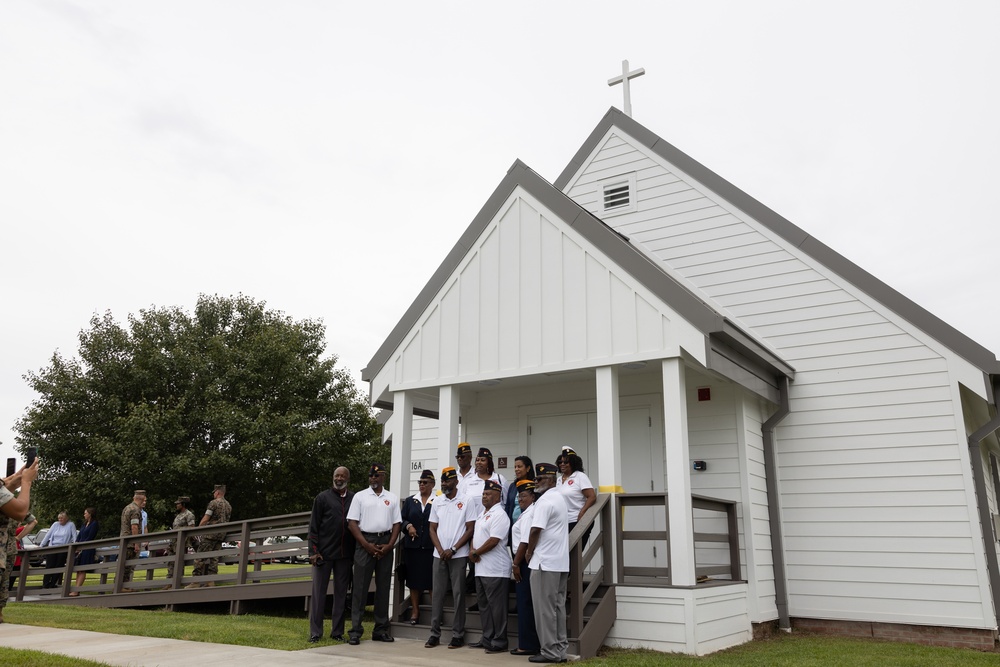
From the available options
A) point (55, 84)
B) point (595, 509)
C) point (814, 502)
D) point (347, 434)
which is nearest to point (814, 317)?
point (814, 502)

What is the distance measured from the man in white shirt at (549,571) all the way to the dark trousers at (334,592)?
231 cm

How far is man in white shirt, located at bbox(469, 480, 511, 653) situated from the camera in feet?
23.7

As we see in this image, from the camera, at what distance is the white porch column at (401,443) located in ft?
31.3

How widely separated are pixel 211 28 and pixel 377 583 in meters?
8.72

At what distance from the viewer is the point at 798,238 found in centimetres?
1084

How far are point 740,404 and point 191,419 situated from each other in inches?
754

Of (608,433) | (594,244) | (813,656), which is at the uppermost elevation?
(594,244)

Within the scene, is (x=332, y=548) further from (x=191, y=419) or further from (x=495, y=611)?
(x=191, y=419)

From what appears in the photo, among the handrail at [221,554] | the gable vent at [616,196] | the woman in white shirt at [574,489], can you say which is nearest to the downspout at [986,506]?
the woman in white shirt at [574,489]

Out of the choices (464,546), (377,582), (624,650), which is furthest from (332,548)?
(624,650)

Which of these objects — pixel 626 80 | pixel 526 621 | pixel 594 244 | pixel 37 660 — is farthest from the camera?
pixel 626 80

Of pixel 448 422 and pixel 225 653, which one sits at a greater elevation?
pixel 448 422

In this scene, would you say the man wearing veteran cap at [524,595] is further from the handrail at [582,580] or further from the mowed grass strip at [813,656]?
the mowed grass strip at [813,656]

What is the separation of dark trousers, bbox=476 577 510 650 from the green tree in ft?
55.8
